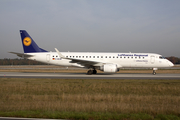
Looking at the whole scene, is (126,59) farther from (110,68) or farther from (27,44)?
(27,44)

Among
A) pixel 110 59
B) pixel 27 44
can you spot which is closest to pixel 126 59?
pixel 110 59

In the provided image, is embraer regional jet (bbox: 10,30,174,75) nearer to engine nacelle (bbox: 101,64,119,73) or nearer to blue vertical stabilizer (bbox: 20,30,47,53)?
blue vertical stabilizer (bbox: 20,30,47,53)

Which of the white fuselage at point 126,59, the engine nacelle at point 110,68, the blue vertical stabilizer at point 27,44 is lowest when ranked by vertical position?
the engine nacelle at point 110,68

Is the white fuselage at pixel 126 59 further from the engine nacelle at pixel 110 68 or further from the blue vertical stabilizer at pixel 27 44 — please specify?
the blue vertical stabilizer at pixel 27 44

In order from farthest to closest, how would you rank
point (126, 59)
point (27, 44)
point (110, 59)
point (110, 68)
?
point (27, 44)
point (110, 59)
point (126, 59)
point (110, 68)

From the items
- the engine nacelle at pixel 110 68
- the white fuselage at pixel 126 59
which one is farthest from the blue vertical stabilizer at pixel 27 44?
the engine nacelle at pixel 110 68

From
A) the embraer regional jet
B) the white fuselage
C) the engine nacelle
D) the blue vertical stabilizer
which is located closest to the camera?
the engine nacelle

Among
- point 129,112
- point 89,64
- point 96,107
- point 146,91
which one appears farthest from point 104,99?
point 89,64

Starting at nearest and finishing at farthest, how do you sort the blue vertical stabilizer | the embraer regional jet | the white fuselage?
the embraer regional jet < the white fuselage < the blue vertical stabilizer

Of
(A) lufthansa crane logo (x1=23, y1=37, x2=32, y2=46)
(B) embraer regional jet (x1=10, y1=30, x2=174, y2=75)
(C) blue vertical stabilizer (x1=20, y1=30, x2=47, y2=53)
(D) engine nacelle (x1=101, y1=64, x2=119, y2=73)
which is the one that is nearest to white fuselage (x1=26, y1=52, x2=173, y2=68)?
(B) embraer regional jet (x1=10, y1=30, x2=174, y2=75)

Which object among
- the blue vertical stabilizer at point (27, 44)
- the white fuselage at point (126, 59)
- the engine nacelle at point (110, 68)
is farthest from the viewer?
the blue vertical stabilizer at point (27, 44)

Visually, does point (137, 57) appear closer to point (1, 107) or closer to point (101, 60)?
point (101, 60)

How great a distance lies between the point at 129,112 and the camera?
23.7 ft

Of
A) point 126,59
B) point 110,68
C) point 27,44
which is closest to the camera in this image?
point 110,68
